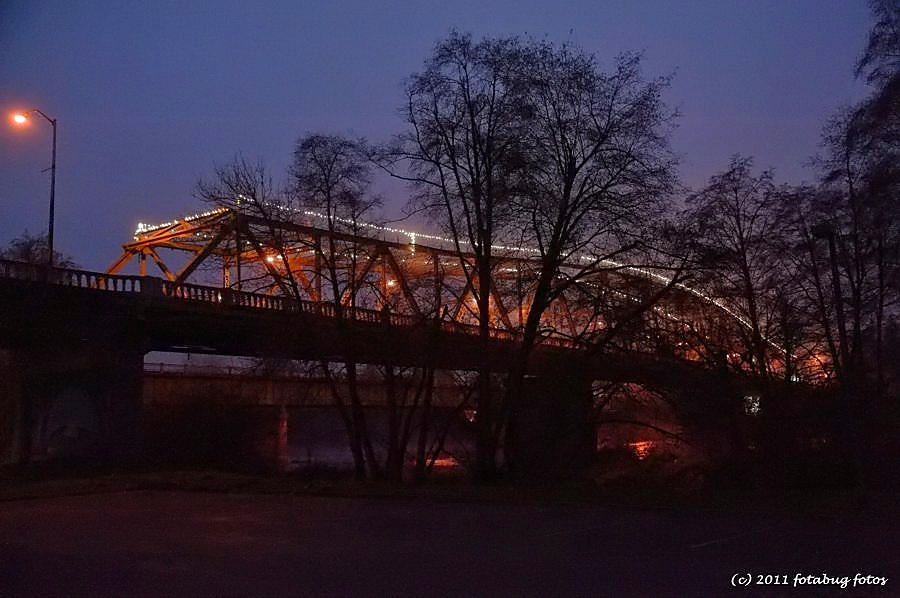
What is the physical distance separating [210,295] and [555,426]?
2052cm

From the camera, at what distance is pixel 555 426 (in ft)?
92.2

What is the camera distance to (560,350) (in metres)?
27.8

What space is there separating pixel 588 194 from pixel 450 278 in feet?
17.0

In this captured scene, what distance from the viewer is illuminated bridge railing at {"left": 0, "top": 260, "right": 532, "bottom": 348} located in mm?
29031

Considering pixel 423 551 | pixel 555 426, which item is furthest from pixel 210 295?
pixel 423 551

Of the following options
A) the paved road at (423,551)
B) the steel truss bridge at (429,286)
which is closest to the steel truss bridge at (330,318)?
the steel truss bridge at (429,286)

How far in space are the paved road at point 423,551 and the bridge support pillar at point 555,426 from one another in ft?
24.4

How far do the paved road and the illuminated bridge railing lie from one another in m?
9.16

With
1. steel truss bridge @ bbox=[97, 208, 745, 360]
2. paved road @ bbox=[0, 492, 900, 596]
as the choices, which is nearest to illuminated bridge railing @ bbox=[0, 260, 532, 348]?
steel truss bridge @ bbox=[97, 208, 745, 360]

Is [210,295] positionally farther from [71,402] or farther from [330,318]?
[330,318]

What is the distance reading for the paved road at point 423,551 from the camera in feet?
37.7

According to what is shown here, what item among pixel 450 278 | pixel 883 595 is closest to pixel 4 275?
pixel 450 278

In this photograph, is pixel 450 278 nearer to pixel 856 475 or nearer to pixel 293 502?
pixel 293 502

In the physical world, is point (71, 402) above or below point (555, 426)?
above
